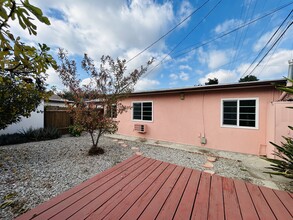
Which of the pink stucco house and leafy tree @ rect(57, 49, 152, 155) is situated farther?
the pink stucco house

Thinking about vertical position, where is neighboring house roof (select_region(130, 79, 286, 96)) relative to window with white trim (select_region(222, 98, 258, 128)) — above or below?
above

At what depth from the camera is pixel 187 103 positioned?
6.34 m

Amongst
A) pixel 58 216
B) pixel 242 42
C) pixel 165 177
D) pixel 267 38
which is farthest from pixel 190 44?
pixel 58 216

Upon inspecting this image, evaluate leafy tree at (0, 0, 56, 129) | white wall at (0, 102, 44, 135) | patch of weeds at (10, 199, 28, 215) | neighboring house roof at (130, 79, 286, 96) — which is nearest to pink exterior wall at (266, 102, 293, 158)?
neighboring house roof at (130, 79, 286, 96)

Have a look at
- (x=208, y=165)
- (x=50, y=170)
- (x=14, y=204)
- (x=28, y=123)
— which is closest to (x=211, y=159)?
(x=208, y=165)

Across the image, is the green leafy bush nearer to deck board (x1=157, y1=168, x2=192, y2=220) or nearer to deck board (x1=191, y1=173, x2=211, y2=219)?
deck board (x1=157, y1=168, x2=192, y2=220)

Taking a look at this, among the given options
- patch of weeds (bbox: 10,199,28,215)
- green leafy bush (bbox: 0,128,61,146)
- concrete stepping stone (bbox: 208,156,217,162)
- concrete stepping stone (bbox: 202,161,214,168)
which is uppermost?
green leafy bush (bbox: 0,128,61,146)

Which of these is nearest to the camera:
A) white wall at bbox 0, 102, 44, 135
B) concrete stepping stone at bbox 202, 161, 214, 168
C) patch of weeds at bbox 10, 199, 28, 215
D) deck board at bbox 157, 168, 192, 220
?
deck board at bbox 157, 168, 192, 220

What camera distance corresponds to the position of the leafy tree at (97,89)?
444 centimetres

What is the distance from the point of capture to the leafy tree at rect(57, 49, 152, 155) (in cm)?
444

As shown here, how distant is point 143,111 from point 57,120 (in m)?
5.61

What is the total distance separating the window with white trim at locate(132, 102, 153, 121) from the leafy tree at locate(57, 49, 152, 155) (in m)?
2.45

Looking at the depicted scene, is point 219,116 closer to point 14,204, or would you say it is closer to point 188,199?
point 188,199

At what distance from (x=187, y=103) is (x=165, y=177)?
4268mm
